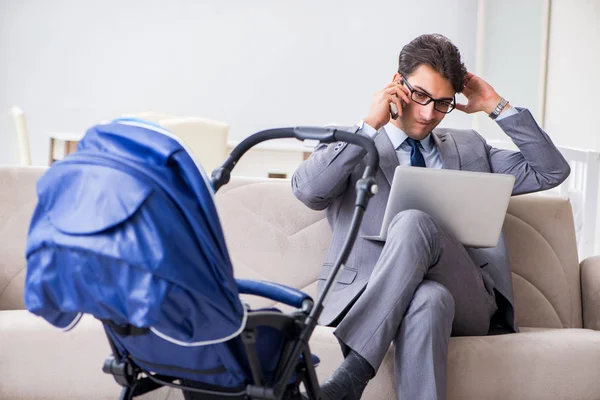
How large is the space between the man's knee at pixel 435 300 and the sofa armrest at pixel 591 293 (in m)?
0.75

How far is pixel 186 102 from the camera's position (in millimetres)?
6328

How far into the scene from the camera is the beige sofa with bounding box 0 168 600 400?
1947 mm

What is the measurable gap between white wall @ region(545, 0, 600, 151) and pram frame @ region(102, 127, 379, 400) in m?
2.95

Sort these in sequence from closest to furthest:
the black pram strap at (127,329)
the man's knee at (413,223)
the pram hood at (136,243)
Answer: the pram hood at (136,243), the black pram strap at (127,329), the man's knee at (413,223)

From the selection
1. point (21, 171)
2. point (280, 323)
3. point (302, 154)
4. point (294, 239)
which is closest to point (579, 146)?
point (302, 154)

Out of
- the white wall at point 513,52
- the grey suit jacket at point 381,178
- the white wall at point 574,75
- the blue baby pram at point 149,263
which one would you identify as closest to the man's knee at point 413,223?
the grey suit jacket at point 381,178

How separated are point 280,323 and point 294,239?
1024 millimetres

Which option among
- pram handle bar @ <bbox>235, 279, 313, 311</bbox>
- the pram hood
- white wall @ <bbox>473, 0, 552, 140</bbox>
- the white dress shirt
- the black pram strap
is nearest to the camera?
the pram hood

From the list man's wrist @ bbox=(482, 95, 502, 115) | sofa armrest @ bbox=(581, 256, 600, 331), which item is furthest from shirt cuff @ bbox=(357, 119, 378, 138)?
sofa armrest @ bbox=(581, 256, 600, 331)

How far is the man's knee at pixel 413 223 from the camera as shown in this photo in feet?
6.15

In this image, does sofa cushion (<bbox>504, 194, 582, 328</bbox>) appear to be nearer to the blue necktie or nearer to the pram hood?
the blue necktie

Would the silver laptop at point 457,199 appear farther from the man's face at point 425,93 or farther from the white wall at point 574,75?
the white wall at point 574,75

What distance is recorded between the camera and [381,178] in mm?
2229

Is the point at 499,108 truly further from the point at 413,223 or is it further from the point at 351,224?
the point at 351,224
